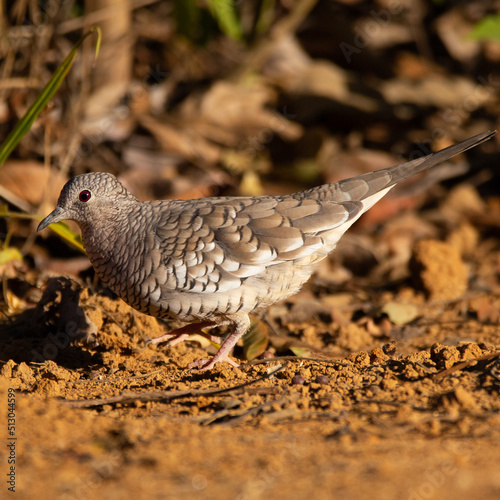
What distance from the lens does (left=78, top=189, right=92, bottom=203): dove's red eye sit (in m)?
4.08

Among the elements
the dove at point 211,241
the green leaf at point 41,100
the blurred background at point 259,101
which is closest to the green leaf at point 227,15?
the blurred background at point 259,101

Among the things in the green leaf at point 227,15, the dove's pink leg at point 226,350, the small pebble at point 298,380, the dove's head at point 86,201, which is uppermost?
the green leaf at point 227,15

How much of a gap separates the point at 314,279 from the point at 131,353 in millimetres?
2394

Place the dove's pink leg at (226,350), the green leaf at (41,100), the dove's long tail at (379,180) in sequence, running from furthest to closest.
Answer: the green leaf at (41,100)
the dove's long tail at (379,180)
the dove's pink leg at (226,350)

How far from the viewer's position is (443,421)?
291 cm

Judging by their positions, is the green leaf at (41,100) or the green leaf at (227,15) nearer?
the green leaf at (41,100)

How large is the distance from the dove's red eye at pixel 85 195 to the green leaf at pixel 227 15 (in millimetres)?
3857

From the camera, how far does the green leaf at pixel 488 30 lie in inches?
264

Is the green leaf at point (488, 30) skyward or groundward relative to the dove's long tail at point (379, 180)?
skyward

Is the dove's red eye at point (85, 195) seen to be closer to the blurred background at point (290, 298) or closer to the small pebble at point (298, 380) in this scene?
the blurred background at point (290, 298)

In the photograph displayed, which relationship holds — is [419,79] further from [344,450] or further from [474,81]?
[344,450]

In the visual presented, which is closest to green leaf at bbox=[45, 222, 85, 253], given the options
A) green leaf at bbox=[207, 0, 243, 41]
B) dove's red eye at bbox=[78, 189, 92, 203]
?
dove's red eye at bbox=[78, 189, 92, 203]

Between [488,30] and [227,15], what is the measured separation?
9.07 feet

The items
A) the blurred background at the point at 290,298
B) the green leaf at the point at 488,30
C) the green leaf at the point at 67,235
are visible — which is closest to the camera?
the blurred background at the point at 290,298
